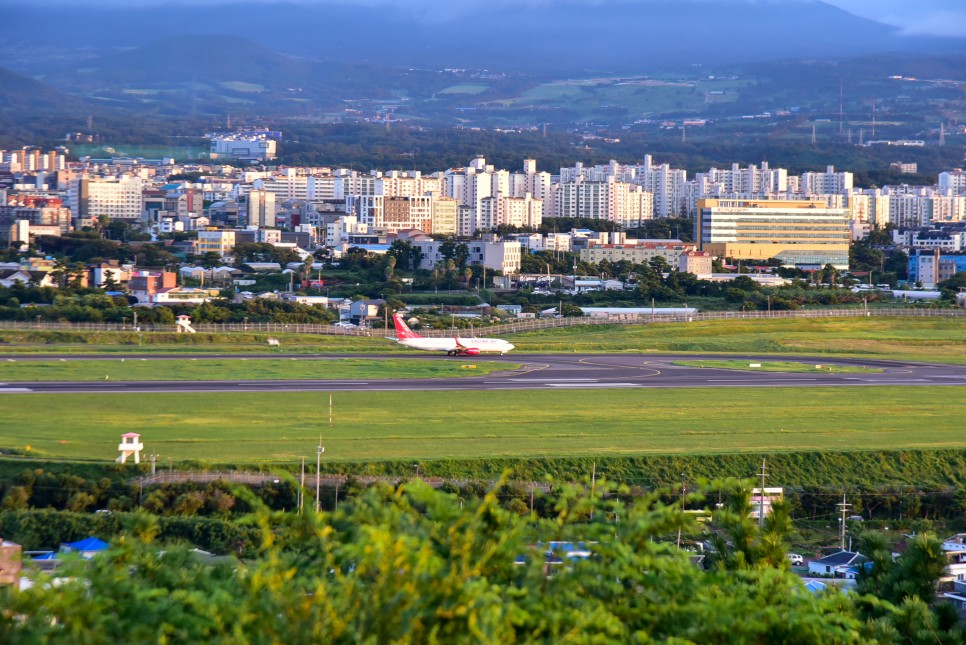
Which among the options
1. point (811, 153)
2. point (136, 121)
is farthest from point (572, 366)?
point (136, 121)

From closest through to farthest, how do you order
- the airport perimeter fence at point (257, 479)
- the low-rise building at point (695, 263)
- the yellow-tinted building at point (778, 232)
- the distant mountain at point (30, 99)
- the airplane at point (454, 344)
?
1. the airport perimeter fence at point (257, 479)
2. the airplane at point (454, 344)
3. the low-rise building at point (695, 263)
4. the yellow-tinted building at point (778, 232)
5. the distant mountain at point (30, 99)

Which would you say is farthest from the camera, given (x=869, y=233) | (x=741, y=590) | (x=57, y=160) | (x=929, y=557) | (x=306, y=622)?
(x=57, y=160)

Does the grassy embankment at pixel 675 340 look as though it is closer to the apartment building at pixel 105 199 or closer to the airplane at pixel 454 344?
the airplane at pixel 454 344

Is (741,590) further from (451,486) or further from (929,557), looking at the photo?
(451,486)

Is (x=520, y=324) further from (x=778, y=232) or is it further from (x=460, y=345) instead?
(x=778, y=232)

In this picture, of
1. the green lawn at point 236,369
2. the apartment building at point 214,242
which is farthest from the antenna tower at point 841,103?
the green lawn at point 236,369
